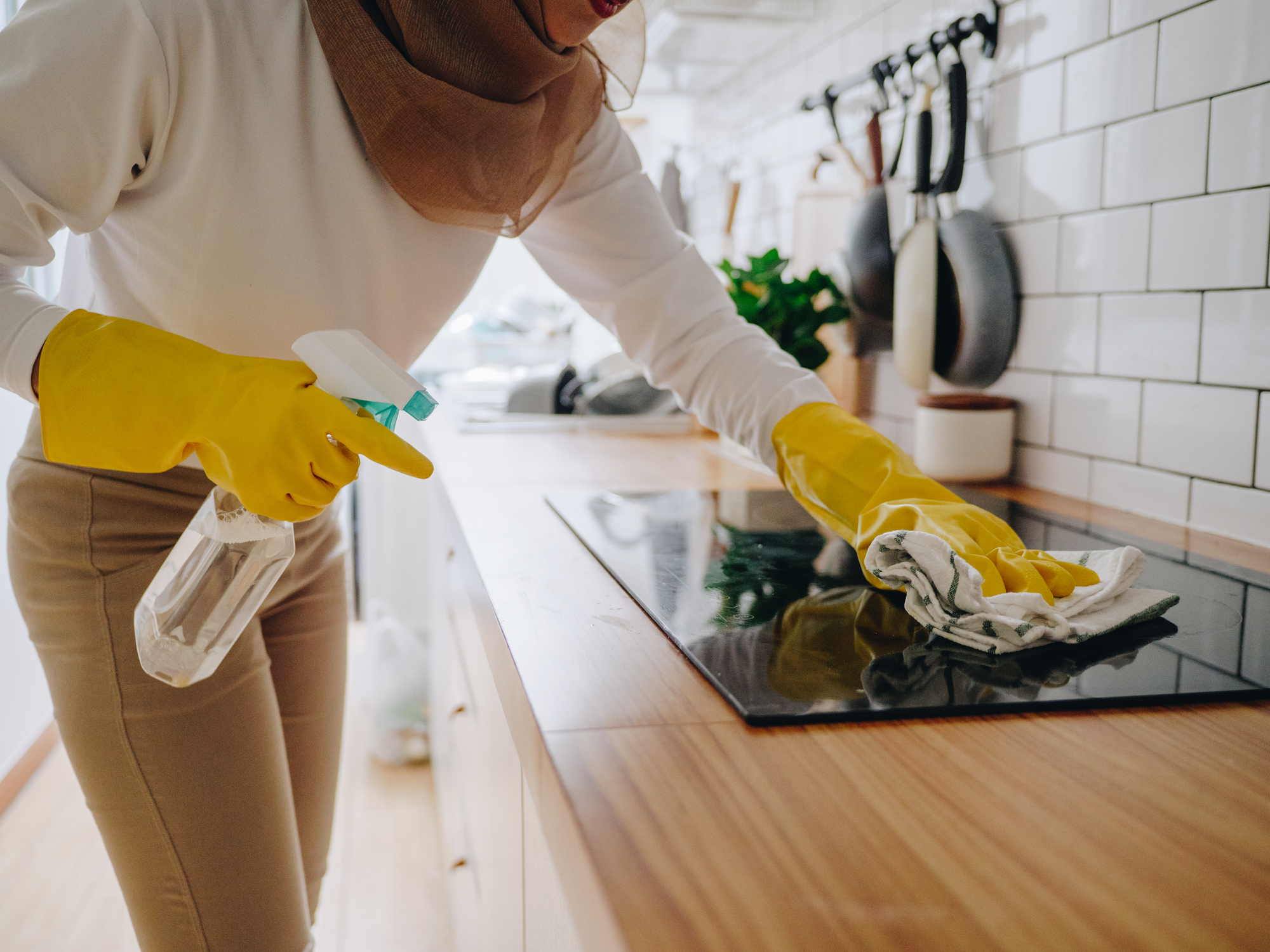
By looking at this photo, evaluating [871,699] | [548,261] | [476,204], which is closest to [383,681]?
[548,261]

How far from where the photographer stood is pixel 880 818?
0.39 metres

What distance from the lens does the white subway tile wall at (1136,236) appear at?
3.01ft

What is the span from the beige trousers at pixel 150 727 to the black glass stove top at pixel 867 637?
12.7 inches

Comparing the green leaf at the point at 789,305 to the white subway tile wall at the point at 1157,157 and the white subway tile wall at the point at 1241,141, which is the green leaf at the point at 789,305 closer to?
the white subway tile wall at the point at 1157,157

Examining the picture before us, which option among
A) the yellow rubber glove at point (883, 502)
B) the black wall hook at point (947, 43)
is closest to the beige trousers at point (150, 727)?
the yellow rubber glove at point (883, 502)

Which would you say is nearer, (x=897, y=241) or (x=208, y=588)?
(x=208, y=588)

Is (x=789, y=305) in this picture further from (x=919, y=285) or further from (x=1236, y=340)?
(x=1236, y=340)

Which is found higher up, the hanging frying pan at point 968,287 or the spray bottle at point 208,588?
the hanging frying pan at point 968,287

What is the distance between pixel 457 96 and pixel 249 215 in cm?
18

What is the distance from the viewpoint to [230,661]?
742 mm

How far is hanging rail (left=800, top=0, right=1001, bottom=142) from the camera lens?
1.23m

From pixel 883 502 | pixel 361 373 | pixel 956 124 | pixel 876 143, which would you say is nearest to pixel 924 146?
pixel 956 124

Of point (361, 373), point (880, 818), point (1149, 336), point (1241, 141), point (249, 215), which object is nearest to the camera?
point (880, 818)

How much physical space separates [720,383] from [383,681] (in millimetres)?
1303
